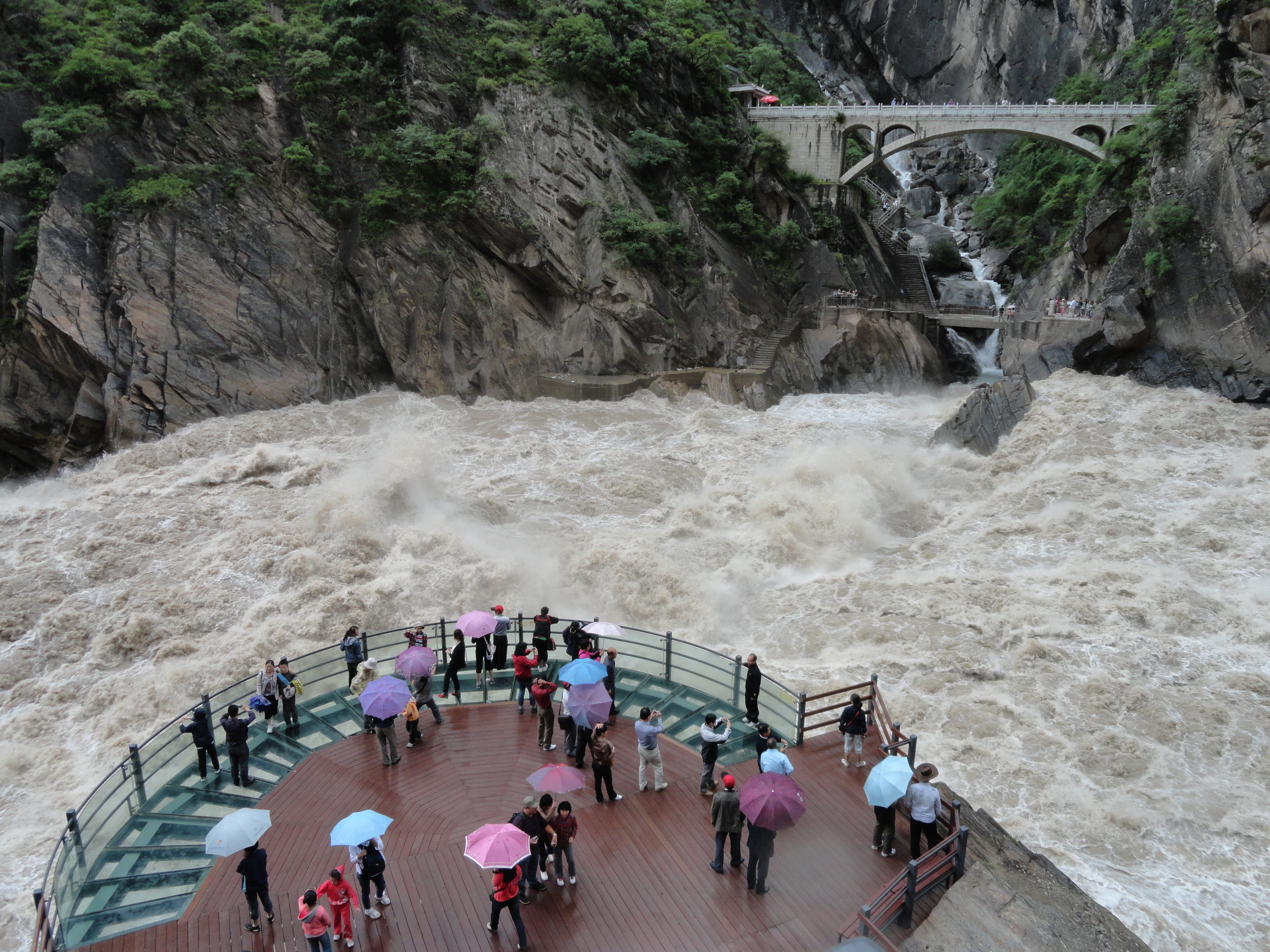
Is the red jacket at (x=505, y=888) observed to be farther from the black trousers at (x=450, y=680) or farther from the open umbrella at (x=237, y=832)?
the black trousers at (x=450, y=680)

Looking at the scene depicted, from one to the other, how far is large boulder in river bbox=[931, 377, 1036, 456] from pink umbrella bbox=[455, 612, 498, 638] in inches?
797

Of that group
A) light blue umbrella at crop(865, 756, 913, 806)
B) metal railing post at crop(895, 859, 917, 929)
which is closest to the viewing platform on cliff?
metal railing post at crop(895, 859, 917, 929)

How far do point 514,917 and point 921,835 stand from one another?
188 inches

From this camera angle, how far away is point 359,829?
8.10 metres

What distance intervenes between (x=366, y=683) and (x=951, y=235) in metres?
51.1

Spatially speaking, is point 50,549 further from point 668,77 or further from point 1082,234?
point 1082,234

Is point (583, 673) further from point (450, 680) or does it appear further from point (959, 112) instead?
point (959, 112)

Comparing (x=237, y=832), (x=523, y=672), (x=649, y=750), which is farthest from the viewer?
(x=523, y=672)

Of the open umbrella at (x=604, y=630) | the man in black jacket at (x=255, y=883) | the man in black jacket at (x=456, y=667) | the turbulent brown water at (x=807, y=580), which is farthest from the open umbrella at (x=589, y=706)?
the turbulent brown water at (x=807, y=580)

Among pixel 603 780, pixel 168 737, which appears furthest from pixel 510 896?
pixel 168 737

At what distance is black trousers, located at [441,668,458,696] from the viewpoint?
12.8 m

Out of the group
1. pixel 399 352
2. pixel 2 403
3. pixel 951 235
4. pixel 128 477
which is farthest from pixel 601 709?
pixel 951 235

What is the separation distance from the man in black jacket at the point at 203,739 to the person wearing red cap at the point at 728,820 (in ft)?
22.6

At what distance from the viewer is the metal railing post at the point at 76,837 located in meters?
8.49
